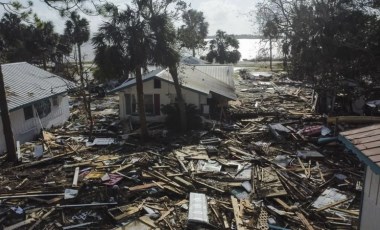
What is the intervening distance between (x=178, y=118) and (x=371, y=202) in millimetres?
17702

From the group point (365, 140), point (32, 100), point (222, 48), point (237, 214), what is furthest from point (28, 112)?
point (222, 48)

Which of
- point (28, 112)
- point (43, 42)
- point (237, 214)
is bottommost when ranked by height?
point (237, 214)

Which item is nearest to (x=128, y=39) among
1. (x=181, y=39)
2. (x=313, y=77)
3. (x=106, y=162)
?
(x=181, y=39)

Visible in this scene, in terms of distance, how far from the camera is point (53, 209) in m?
12.2

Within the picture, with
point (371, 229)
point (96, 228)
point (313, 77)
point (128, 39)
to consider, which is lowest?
point (96, 228)

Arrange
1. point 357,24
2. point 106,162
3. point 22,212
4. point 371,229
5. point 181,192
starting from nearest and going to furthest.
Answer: point 371,229 → point 22,212 → point 181,192 → point 106,162 → point 357,24

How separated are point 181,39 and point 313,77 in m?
11.8

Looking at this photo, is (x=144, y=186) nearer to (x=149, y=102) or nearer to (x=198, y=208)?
(x=198, y=208)

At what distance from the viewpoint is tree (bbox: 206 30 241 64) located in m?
59.4

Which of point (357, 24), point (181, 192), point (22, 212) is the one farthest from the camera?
point (357, 24)

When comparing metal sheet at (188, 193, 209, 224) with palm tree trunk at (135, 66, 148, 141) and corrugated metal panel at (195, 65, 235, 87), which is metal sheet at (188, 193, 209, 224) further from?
corrugated metal panel at (195, 65, 235, 87)

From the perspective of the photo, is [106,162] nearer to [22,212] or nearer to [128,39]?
[22,212]

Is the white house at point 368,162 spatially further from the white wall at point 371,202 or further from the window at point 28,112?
the window at point 28,112

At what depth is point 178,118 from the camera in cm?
2383
